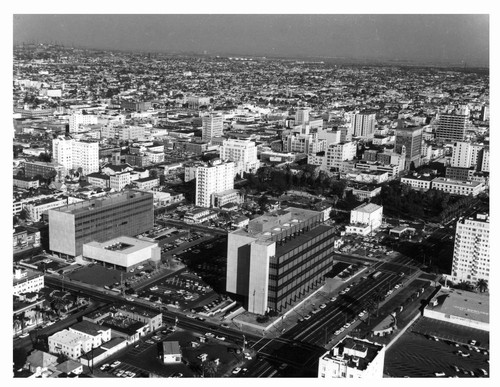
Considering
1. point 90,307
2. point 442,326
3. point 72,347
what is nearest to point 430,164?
point 442,326

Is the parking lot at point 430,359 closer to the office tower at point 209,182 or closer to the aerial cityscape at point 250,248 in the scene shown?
the aerial cityscape at point 250,248

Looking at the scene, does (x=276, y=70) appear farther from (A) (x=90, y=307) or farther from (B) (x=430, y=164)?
(A) (x=90, y=307)

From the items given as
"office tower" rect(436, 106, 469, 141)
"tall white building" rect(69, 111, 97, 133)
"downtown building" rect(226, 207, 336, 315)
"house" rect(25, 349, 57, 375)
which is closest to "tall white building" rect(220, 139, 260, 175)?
"tall white building" rect(69, 111, 97, 133)

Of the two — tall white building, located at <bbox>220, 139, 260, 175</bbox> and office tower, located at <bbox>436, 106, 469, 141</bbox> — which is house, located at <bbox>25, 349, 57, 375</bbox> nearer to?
tall white building, located at <bbox>220, 139, 260, 175</bbox>

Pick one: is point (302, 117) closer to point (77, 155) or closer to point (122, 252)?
point (77, 155)

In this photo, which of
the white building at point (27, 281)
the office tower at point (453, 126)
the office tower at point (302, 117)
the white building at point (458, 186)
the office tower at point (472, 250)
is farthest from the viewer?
the office tower at point (302, 117)

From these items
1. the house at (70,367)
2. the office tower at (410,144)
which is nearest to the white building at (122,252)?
the house at (70,367)
